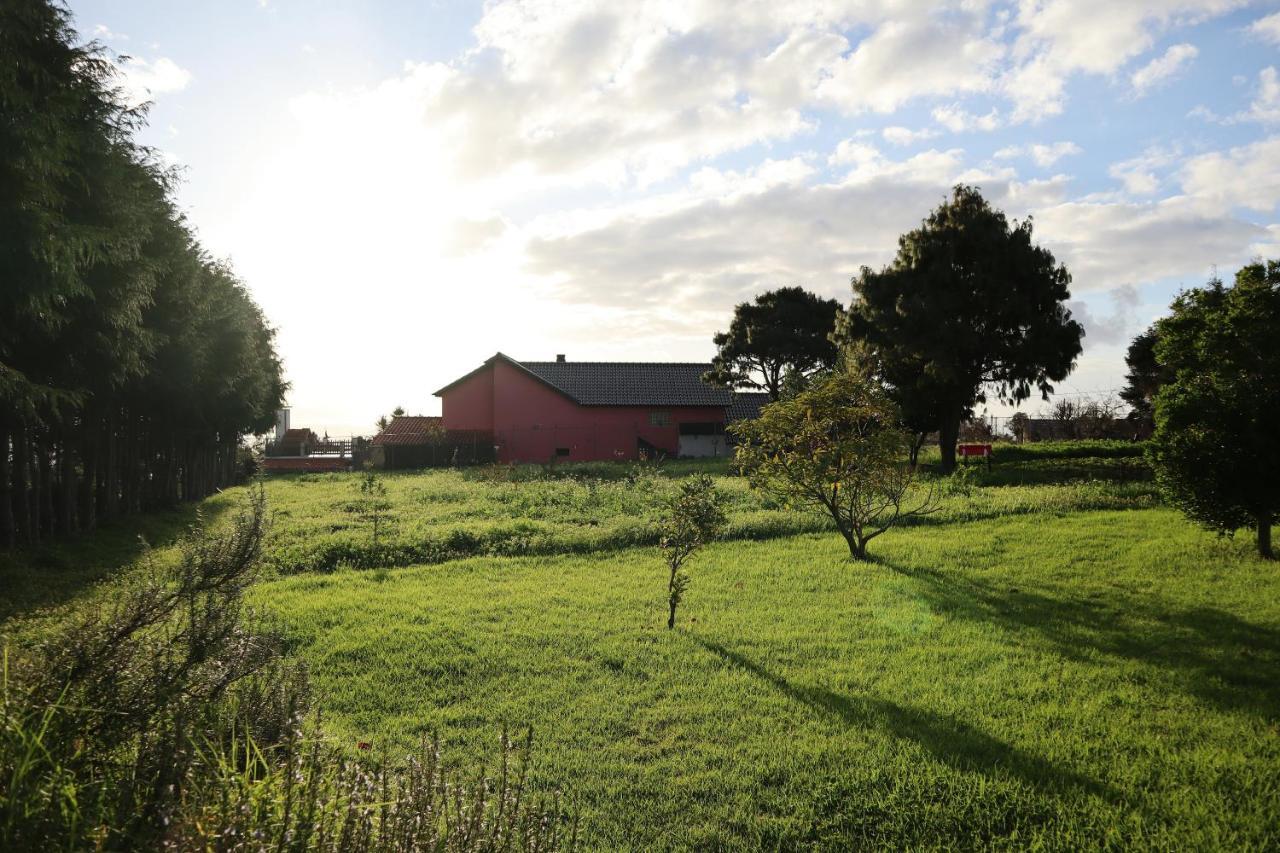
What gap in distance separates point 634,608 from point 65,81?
41.5 feet

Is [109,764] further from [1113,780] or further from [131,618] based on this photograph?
[1113,780]

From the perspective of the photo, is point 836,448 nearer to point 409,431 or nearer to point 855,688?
point 855,688

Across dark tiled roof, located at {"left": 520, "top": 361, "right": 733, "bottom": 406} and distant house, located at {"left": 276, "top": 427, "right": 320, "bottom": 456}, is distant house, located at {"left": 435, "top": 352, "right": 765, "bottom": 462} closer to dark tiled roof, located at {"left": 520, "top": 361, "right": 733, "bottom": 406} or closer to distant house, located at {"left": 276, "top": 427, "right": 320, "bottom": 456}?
dark tiled roof, located at {"left": 520, "top": 361, "right": 733, "bottom": 406}

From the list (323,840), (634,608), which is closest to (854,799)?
(323,840)

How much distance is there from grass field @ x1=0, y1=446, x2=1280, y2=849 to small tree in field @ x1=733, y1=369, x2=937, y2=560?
1265mm

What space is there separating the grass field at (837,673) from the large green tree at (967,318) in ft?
45.8

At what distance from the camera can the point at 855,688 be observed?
7.85m

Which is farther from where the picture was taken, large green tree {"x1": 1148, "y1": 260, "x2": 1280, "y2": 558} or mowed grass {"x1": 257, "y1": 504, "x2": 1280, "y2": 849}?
large green tree {"x1": 1148, "y1": 260, "x2": 1280, "y2": 558}

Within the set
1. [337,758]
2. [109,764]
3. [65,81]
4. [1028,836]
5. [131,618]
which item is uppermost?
[65,81]

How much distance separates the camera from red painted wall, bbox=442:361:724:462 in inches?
1796

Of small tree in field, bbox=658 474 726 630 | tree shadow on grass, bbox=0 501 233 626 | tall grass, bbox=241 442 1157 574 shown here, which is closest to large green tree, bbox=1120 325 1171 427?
tall grass, bbox=241 442 1157 574

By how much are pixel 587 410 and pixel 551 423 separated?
93.1 inches

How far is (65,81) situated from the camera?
12.4 m

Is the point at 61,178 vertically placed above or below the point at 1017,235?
below
